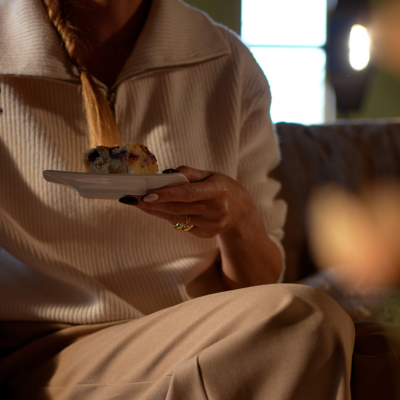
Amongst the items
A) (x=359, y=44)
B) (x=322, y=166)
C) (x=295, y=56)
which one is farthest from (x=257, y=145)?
(x=295, y=56)

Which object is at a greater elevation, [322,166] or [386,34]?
[386,34]

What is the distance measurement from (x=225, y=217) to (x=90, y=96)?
317 mm

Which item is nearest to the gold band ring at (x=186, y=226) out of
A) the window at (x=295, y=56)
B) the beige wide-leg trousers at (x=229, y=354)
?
the beige wide-leg trousers at (x=229, y=354)

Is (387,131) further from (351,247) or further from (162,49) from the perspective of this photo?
(162,49)

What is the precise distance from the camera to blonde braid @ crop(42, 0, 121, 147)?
2.59 feet

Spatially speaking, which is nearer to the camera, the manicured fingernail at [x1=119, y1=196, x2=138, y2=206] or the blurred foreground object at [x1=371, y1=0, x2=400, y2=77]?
the manicured fingernail at [x1=119, y1=196, x2=138, y2=206]

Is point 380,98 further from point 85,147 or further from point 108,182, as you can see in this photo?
point 108,182

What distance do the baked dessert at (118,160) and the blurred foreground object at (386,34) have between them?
259 cm

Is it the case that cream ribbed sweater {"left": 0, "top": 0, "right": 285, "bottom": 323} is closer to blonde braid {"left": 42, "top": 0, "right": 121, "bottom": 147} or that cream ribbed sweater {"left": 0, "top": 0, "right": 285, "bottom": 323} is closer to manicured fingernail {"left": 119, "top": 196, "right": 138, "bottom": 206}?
blonde braid {"left": 42, "top": 0, "right": 121, "bottom": 147}

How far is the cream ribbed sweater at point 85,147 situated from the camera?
2.58 ft

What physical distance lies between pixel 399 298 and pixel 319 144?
17.9 inches

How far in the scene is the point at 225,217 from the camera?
0.68 m

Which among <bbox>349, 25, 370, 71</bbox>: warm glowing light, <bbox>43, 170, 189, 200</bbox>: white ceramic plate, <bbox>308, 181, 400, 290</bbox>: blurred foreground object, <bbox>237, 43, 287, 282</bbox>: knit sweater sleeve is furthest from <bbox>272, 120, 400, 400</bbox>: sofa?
<bbox>349, 25, 370, 71</bbox>: warm glowing light

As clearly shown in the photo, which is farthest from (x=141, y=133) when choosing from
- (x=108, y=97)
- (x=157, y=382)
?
(x=157, y=382)
